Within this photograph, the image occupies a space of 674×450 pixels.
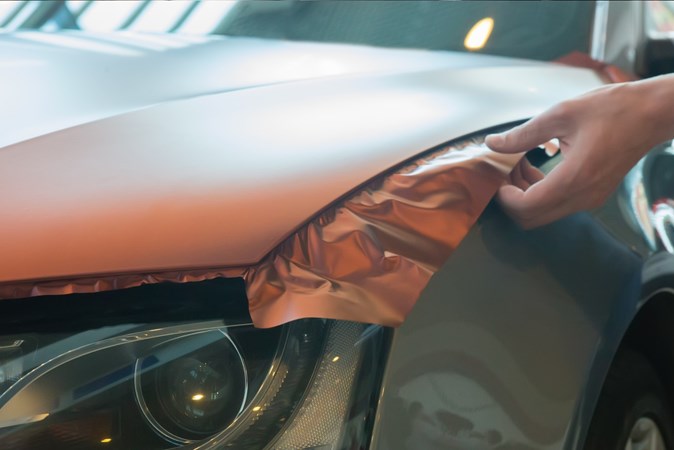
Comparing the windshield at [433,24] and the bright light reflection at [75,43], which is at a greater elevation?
the windshield at [433,24]

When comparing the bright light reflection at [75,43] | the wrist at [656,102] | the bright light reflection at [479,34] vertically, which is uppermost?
the bright light reflection at [479,34]

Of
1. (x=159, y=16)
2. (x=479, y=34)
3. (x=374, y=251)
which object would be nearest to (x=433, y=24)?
(x=479, y=34)

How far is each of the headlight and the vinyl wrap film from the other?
0.22 ft

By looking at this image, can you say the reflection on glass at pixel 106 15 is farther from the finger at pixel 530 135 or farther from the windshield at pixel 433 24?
the finger at pixel 530 135

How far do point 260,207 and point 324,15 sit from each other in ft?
3.58

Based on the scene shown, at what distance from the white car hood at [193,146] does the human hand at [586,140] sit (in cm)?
13

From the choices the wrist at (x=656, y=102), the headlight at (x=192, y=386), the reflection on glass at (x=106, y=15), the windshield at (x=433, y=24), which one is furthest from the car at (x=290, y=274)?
the windshield at (x=433, y=24)

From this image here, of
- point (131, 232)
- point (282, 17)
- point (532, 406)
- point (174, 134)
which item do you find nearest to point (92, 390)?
point (131, 232)

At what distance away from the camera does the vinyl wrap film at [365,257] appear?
97 cm

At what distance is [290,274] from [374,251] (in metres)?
0.11

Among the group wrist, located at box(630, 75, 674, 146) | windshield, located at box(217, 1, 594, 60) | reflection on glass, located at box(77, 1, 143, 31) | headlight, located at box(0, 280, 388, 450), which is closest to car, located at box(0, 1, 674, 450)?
headlight, located at box(0, 280, 388, 450)

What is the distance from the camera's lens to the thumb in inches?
47.3

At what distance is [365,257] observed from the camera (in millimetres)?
1015

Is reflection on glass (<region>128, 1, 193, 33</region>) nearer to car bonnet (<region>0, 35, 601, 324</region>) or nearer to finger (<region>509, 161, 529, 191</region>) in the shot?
car bonnet (<region>0, 35, 601, 324</region>)
